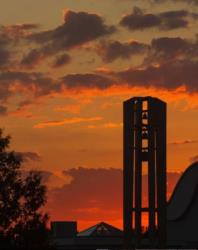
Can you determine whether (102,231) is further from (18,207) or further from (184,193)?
(18,207)

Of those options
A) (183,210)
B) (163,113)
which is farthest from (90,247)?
(163,113)

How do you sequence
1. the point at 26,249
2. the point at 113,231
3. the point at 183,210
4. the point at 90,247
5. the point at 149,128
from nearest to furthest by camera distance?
the point at 26,249, the point at 149,128, the point at 90,247, the point at 113,231, the point at 183,210

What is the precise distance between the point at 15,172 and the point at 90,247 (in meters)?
57.4

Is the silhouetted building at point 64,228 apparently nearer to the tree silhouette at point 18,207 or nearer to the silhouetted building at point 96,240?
the silhouetted building at point 96,240

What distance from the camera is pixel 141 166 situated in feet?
329

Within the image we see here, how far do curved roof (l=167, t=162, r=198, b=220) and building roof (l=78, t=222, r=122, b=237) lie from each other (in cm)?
1011

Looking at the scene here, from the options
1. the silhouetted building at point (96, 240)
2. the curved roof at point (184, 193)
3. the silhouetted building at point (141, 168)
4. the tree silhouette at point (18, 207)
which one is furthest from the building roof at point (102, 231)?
the tree silhouette at point (18, 207)

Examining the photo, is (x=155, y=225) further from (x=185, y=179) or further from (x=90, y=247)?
(x=185, y=179)

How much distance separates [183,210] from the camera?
146125 millimetres

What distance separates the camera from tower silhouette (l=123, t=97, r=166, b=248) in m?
99.1

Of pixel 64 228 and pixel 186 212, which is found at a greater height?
pixel 186 212

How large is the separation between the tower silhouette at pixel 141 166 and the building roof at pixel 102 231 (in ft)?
99.0

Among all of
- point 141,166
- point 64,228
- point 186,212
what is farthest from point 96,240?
point 141,166

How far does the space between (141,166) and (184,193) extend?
47.5 meters
